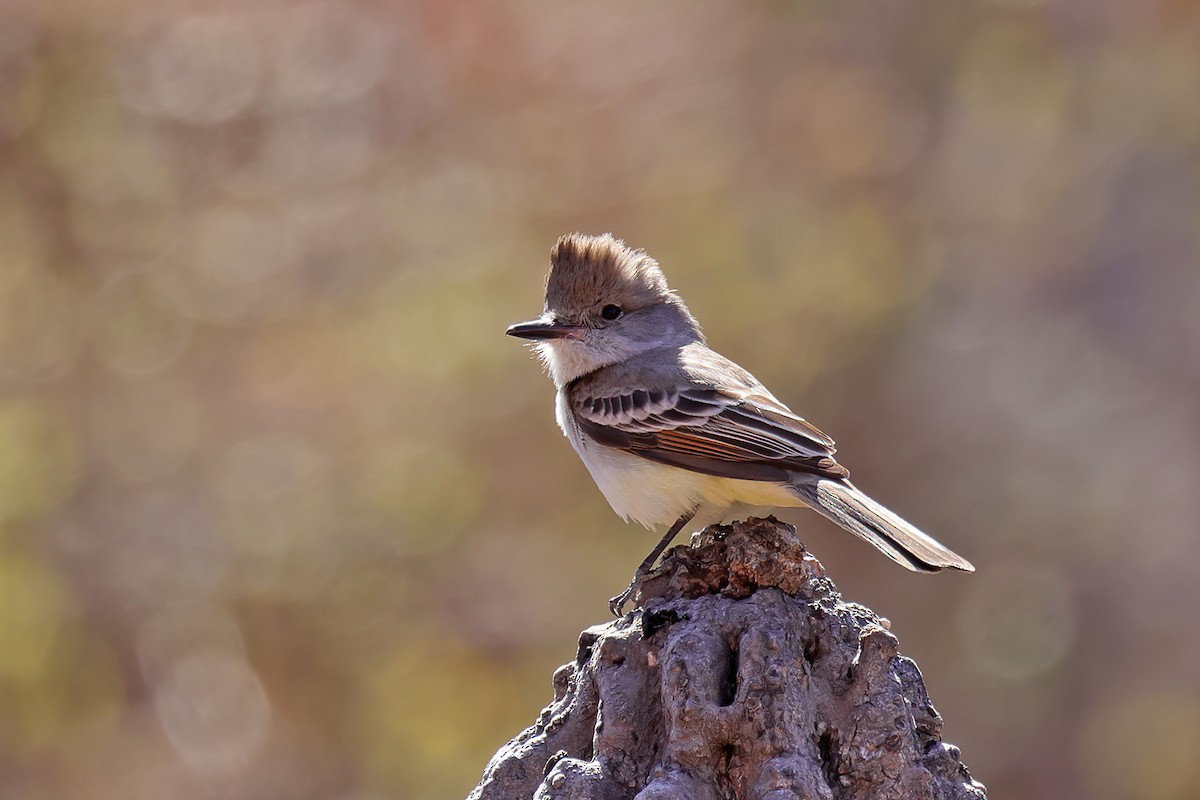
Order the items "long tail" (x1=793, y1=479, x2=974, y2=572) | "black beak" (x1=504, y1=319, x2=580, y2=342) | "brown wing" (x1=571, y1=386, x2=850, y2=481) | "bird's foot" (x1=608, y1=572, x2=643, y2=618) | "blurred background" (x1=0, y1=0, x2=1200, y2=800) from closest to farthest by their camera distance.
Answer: "bird's foot" (x1=608, y1=572, x2=643, y2=618) < "long tail" (x1=793, y1=479, x2=974, y2=572) < "brown wing" (x1=571, y1=386, x2=850, y2=481) < "black beak" (x1=504, y1=319, x2=580, y2=342) < "blurred background" (x1=0, y1=0, x2=1200, y2=800)

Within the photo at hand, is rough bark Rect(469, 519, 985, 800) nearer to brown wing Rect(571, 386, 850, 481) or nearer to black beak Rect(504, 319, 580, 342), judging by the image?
brown wing Rect(571, 386, 850, 481)

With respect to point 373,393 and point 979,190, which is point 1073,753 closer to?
point 979,190

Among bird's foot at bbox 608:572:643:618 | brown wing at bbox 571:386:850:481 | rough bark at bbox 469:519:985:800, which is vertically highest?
brown wing at bbox 571:386:850:481

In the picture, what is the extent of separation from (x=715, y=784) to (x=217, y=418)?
7.78 metres

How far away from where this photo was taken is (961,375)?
11766 mm

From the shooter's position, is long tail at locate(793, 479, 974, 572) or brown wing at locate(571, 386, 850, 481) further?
brown wing at locate(571, 386, 850, 481)

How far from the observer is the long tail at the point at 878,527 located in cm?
429

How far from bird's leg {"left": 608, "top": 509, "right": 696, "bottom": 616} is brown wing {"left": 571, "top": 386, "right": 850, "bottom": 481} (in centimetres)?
22

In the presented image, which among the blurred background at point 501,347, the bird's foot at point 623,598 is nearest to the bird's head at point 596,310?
the bird's foot at point 623,598

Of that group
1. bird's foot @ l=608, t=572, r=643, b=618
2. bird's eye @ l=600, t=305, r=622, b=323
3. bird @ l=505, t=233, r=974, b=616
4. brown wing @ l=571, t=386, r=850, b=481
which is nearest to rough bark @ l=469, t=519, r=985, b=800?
bird's foot @ l=608, t=572, r=643, b=618

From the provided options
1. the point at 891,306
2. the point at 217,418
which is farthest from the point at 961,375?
the point at 217,418

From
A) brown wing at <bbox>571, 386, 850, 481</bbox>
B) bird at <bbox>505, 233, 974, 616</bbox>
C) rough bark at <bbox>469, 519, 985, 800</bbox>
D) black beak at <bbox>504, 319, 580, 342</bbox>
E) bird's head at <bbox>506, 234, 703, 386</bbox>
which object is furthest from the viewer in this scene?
bird's head at <bbox>506, 234, 703, 386</bbox>

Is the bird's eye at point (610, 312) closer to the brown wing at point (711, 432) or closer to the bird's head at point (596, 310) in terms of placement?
the bird's head at point (596, 310)

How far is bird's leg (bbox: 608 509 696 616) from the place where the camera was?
4.21 m
